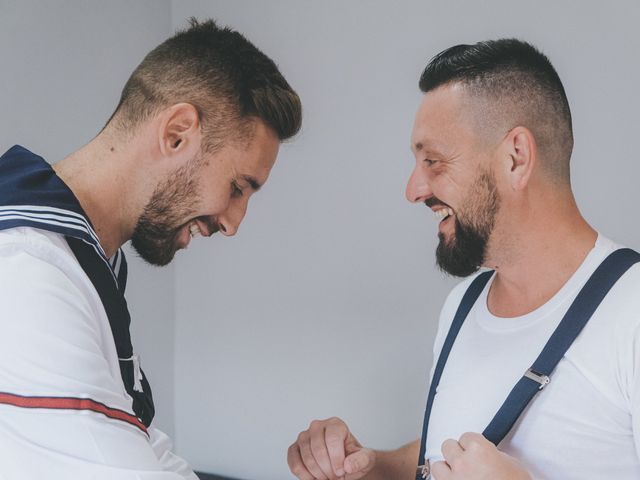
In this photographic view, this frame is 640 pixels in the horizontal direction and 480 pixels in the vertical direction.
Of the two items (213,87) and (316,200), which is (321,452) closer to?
(213,87)

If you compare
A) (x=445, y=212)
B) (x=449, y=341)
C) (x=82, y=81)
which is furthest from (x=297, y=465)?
(x=82, y=81)

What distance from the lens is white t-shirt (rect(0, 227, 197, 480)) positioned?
92cm

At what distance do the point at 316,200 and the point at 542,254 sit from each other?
4.09ft

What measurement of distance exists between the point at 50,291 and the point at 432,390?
32.6 inches

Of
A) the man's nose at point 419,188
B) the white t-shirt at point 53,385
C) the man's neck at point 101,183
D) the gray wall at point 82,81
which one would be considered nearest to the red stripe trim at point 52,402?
the white t-shirt at point 53,385

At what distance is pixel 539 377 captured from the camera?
1187 millimetres

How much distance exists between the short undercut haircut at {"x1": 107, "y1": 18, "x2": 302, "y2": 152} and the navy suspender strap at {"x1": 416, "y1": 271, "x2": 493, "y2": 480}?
0.54 metres

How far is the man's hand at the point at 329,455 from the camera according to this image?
1467 mm

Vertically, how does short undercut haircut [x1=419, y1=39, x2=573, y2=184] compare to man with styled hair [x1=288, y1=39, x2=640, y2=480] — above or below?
above

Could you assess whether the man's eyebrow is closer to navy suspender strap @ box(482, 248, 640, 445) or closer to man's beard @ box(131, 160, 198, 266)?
man's beard @ box(131, 160, 198, 266)

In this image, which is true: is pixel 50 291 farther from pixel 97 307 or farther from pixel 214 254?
pixel 214 254

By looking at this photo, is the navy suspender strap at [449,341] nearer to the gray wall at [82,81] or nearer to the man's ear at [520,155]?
the man's ear at [520,155]

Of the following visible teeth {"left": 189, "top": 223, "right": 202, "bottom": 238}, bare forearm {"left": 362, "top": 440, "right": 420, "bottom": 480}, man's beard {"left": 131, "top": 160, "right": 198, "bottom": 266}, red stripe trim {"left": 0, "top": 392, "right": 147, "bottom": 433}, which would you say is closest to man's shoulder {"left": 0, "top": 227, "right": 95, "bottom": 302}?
red stripe trim {"left": 0, "top": 392, "right": 147, "bottom": 433}

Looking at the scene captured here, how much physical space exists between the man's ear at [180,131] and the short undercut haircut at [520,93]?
539 millimetres
